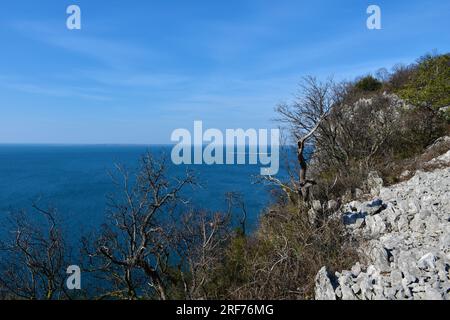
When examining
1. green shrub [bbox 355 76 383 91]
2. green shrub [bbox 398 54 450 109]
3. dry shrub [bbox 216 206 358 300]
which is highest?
green shrub [bbox 355 76 383 91]

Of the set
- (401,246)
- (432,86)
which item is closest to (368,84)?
(432,86)

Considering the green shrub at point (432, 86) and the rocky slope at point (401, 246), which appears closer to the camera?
the rocky slope at point (401, 246)

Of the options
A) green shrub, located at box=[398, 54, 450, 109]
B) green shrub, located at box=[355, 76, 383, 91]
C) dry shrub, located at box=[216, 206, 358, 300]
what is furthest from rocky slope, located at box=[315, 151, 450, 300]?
green shrub, located at box=[355, 76, 383, 91]

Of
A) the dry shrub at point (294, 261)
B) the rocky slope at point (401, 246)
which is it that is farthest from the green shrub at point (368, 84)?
the dry shrub at point (294, 261)

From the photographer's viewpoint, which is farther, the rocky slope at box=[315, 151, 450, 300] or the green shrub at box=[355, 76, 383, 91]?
the green shrub at box=[355, 76, 383, 91]

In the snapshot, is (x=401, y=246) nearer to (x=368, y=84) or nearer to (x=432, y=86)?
(x=432, y=86)

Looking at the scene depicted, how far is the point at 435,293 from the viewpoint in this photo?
6371mm

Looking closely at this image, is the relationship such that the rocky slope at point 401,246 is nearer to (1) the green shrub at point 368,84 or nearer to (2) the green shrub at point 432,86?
(2) the green shrub at point 432,86

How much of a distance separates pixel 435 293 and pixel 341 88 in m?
21.7

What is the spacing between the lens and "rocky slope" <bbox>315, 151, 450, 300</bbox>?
6906mm

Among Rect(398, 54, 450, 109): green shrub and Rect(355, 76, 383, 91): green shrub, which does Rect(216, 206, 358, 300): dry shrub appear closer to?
Rect(398, 54, 450, 109): green shrub

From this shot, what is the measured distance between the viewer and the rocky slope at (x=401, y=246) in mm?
6906
